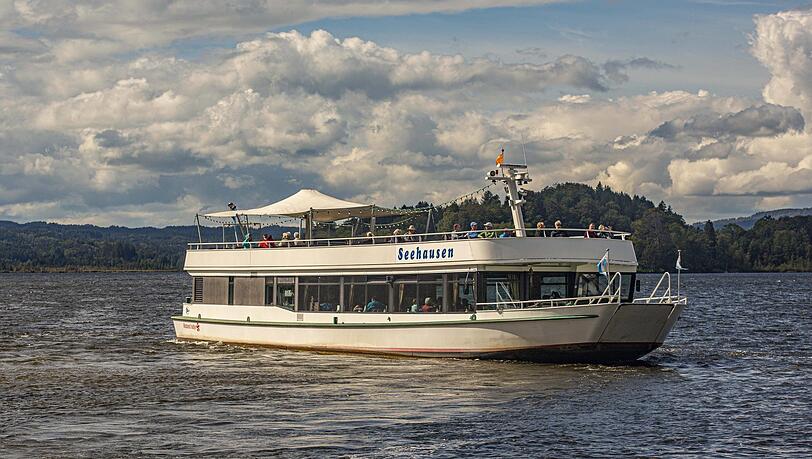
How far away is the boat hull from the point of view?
33844 mm

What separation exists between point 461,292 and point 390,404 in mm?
8668

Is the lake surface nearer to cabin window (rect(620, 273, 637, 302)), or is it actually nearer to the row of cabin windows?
the row of cabin windows

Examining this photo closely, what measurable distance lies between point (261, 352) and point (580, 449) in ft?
65.6

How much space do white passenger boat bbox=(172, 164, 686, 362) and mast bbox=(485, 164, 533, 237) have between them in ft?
0.11

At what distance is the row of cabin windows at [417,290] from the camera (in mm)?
35500

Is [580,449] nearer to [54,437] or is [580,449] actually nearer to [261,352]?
[54,437]

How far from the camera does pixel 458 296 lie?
3588 centimetres

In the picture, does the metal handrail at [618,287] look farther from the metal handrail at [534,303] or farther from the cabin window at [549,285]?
the cabin window at [549,285]

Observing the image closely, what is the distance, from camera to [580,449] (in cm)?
2261

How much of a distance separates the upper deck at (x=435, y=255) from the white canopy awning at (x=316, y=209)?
1.20 m

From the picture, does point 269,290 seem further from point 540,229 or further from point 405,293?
point 540,229

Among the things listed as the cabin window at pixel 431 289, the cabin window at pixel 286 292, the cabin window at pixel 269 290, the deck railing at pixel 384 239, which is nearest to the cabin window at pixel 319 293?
the cabin window at pixel 286 292

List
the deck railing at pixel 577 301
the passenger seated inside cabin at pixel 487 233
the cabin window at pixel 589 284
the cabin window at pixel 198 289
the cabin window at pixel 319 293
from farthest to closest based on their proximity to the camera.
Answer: the cabin window at pixel 198 289 → the cabin window at pixel 319 293 → the cabin window at pixel 589 284 → the passenger seated inside cabin at pixel 487 233 → the deck railing at pixel 577 301

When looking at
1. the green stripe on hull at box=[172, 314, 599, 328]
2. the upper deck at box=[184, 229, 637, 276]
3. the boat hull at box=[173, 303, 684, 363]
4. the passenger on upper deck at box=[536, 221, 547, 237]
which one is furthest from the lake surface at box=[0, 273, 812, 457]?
the passenger on upper deck at box=[536, 221, 547, 237]
